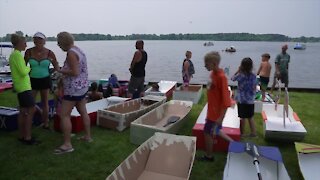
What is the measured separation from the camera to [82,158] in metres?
4.26

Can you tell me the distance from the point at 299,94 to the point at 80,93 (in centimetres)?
792

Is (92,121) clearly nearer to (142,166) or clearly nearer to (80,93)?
(80,93)

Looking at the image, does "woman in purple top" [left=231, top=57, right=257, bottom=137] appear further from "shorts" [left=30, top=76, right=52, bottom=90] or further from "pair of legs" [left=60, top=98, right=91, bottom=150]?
"shorts" [left=30, top=76, right=52, bottom=90]

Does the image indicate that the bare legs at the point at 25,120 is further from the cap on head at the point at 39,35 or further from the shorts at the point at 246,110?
the shorts at the point at 246,110

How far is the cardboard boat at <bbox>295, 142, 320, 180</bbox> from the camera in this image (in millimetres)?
3914

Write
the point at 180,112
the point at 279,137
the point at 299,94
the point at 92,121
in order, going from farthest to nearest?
the point at 299,94, the point at 180,112, the point at 92,121, the point at 279,137

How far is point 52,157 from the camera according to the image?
4.26 metres

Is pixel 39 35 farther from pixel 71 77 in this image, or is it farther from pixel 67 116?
pixel 67 116

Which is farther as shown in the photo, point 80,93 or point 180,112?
point 180,112

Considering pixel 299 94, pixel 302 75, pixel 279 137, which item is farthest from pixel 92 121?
pixel 302 75

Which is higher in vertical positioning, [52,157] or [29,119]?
[29,119]

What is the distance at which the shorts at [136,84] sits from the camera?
6811 millimetres

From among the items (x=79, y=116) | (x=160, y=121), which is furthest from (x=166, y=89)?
(x=79, y=116)

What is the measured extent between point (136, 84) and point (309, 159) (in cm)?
399
